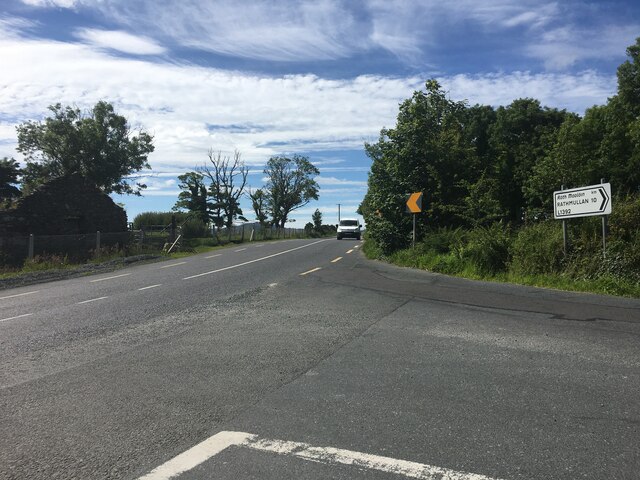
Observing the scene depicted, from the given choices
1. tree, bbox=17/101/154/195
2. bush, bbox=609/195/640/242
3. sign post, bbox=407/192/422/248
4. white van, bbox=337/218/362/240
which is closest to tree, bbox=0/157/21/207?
tree, bbox=17/101/154/195

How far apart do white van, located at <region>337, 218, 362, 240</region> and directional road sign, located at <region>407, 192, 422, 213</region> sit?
29.3m

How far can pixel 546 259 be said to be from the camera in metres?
13.1

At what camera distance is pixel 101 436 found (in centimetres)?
391

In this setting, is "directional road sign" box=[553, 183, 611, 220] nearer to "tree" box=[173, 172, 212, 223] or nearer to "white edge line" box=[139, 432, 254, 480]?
"white edge line" box=[139, 432, 254, 480]

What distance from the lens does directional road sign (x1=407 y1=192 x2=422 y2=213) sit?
1869cm

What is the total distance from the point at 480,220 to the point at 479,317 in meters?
10.3

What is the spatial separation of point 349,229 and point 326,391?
44.0 meters

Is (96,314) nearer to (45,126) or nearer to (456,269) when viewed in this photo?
Result: (456,269)

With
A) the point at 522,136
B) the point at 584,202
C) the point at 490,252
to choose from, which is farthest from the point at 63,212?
the point at 522,136

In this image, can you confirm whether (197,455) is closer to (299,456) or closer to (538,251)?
(299,456)

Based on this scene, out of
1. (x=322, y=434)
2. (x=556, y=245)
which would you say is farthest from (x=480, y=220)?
(x=322, y=434)

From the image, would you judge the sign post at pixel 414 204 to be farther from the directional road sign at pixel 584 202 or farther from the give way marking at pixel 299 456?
the give way marking at pixel 299 456

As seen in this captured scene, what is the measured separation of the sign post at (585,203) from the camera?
1190 centimetres

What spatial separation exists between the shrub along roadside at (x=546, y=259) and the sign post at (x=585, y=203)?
348mm
